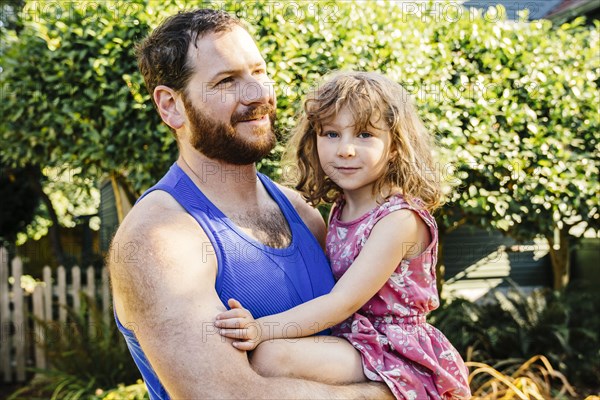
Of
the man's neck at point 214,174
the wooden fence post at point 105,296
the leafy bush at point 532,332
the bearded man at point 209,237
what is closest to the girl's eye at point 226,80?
the bearded man at point 209,237

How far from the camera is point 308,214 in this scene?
266cm

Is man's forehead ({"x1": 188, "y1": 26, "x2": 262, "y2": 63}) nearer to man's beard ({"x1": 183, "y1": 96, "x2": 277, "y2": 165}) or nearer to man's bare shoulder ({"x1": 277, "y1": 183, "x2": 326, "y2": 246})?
man's beard ({"x1": 183, "y1": 96, "x2": 277, "y2": 165})

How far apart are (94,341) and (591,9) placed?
778 centimetres

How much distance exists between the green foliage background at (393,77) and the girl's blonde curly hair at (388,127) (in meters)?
1.85

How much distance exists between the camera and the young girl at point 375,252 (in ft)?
6.95

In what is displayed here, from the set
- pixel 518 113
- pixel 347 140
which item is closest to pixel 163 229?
pixel 347 140

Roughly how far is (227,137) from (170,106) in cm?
26

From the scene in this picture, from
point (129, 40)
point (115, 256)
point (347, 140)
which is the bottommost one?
point (115, 256)

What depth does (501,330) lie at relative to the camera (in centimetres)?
646

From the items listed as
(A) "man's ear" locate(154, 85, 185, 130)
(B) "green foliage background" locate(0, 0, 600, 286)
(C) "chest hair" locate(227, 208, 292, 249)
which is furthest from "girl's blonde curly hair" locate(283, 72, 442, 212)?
(B) "green foliage background" locate(0, 0, 600, 286)

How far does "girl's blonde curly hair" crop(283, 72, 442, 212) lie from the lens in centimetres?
246

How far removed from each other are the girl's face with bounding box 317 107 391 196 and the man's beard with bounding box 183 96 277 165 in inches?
12.1

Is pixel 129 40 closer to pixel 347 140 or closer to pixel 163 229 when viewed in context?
pixel 347 140

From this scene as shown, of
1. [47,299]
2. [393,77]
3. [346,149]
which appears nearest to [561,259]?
[393,77]
